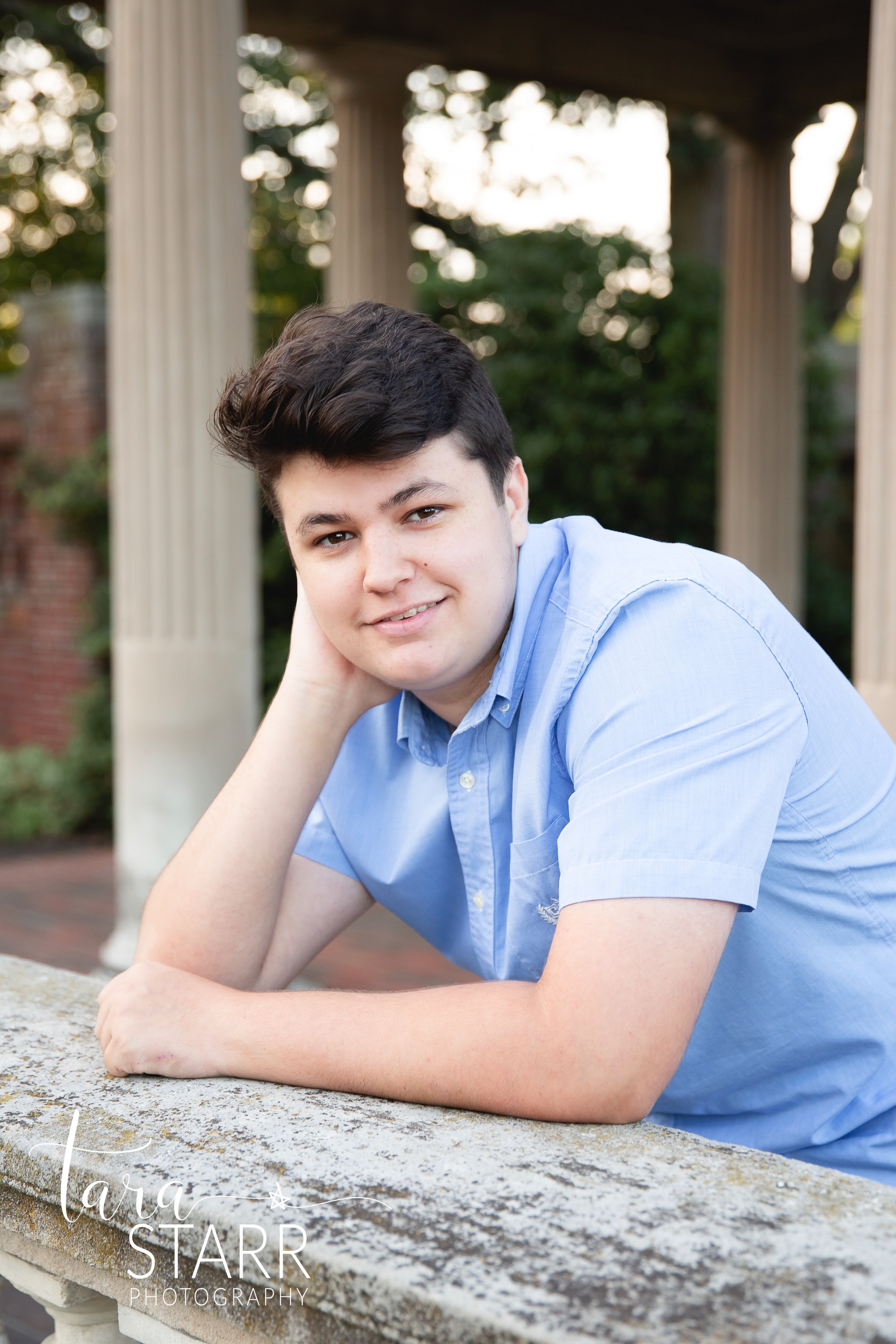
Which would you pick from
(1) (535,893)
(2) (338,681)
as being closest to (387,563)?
(2) (338,681)

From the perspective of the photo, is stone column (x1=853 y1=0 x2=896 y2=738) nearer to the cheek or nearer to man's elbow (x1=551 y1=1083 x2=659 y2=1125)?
the cheek

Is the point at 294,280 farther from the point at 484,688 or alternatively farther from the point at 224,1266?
the point at 224,1266

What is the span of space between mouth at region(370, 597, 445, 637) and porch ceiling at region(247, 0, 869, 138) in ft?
19.7

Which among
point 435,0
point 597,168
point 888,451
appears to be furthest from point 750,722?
point 597,168

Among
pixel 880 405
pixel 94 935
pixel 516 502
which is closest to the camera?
pixel 516 502

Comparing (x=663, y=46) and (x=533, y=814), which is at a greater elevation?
(x=663, y=46)

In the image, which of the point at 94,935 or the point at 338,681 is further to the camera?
the point at 94,935

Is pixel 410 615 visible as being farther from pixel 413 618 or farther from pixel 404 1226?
pixel 404 1226

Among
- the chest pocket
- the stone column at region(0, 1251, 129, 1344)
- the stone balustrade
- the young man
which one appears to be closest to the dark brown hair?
the young man

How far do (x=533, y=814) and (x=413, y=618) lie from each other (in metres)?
0.31

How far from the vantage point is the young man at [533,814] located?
4.58 feet

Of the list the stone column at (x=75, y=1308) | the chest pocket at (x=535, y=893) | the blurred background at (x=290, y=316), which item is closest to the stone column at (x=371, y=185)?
the blurred background at (x=290, y=316)

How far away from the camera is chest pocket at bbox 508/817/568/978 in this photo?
168 centimetres

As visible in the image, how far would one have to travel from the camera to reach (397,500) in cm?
166
